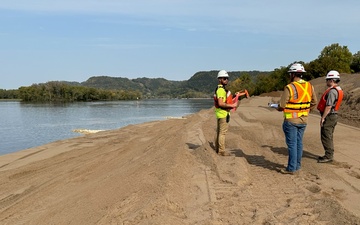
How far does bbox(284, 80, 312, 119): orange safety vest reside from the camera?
662 centimetres

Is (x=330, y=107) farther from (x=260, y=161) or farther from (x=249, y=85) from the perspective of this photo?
(x=249, y=85)

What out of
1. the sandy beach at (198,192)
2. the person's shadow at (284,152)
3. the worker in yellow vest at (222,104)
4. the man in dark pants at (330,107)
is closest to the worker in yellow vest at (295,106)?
the sandy beach at (198,192)

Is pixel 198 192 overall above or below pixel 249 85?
below

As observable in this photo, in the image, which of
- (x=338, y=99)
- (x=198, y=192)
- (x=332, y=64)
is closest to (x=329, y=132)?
(x=338, y=99)

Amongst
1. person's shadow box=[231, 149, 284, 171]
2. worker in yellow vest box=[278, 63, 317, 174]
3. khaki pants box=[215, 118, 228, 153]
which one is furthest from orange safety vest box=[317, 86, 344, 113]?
khaki pants box=[215, 118, 228, 153]

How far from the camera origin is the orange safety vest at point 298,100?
6625mm

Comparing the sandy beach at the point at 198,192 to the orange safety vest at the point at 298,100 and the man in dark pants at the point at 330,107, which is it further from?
the orange safety vest at the point at 298,100

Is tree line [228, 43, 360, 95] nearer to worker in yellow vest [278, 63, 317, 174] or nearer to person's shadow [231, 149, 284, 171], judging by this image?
person's shadow [231, 149, 284, 171]

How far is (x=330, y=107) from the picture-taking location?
7.55 meters

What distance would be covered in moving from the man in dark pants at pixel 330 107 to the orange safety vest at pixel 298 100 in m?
1.15

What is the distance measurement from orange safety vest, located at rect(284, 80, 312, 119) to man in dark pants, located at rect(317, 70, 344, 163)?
3.77ft

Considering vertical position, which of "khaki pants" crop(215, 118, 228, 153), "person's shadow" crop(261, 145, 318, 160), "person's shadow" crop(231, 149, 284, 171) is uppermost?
"khaki pants" crop(215, 118, 228, 153)

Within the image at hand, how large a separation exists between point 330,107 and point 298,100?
4.50 ft

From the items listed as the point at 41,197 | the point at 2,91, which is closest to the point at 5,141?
the point at 41,197
